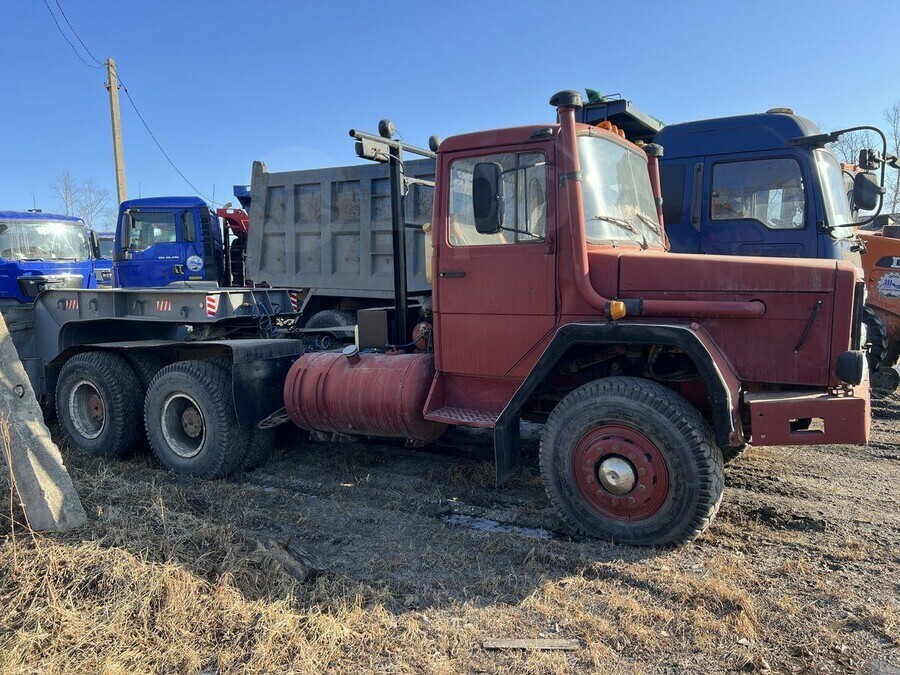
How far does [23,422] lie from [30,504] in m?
0.51

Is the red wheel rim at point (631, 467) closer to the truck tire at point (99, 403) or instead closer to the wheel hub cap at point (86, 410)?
the truck tire at point (99, 403)

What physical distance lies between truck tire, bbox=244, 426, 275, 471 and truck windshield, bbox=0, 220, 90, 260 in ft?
28.3

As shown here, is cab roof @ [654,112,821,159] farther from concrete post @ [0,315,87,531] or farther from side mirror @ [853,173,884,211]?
concrete post @ [0,315,87,531]

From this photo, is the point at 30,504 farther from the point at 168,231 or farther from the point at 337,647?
the point at 168,231

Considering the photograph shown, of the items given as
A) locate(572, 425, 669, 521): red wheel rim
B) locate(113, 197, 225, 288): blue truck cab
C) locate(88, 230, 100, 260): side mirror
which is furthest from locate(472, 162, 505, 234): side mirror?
locate(88, 230, 100, 260): side mirror

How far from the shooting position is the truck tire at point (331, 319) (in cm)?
843

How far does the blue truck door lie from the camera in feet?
20.5

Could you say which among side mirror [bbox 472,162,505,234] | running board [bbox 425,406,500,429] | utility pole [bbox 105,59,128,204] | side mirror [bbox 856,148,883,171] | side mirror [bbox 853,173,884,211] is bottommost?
running board [bbox 425,406,500,429]

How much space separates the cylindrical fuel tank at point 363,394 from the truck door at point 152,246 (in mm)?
8273

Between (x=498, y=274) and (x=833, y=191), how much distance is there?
166 inches

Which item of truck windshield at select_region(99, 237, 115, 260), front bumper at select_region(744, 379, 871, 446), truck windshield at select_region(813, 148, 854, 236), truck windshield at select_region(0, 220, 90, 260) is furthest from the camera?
truck windshield at select_region(99, 237, 115, 260)

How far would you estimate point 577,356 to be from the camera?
4219 mm

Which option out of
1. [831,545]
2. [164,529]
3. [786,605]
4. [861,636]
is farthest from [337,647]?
[831,545]

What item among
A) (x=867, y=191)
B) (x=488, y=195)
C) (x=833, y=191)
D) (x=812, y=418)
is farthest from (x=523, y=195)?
(x=867, y=191)
